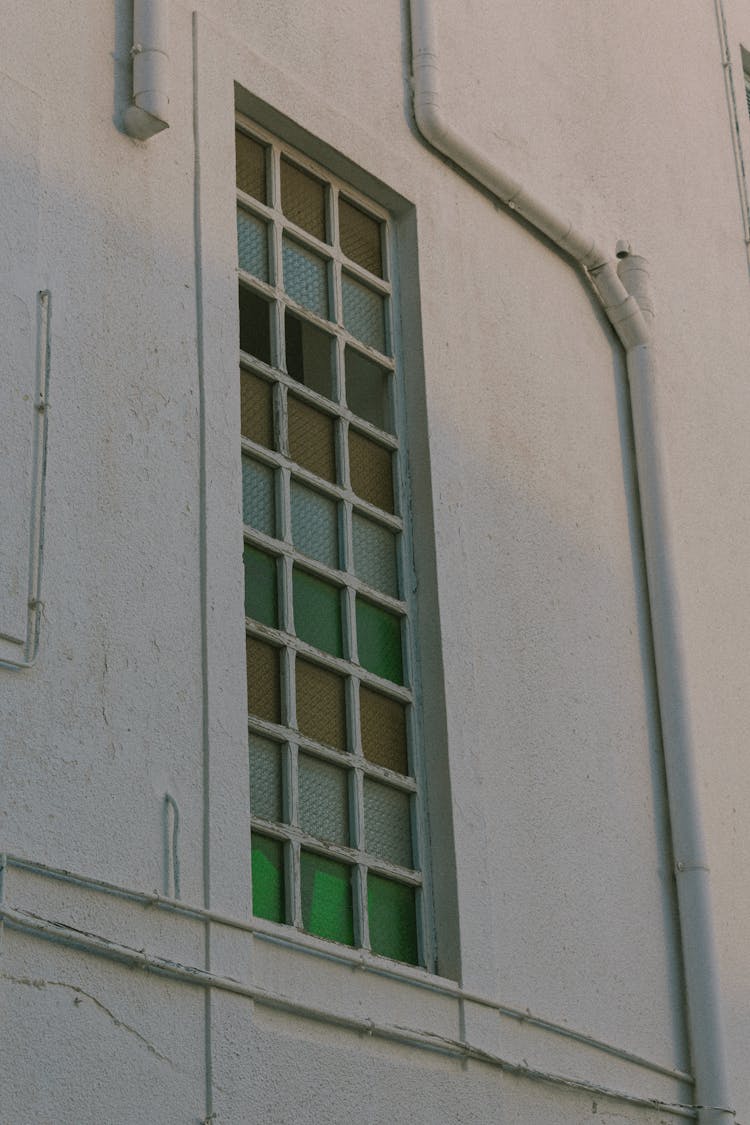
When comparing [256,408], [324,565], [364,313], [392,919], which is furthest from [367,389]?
[392,919]

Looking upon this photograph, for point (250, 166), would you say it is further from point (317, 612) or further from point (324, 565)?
point (317, 612)

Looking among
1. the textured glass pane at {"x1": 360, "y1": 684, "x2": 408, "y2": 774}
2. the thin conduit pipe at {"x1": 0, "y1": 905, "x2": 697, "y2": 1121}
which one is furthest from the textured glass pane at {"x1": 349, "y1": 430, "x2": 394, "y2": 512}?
the thin conduit pipe at {"x1": 0, "y1": 905, "x2": 697, "y2": 1121}

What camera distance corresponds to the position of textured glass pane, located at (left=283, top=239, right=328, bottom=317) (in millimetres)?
8383

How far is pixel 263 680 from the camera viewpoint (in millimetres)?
7500

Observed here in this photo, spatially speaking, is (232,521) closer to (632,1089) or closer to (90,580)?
(90,580)

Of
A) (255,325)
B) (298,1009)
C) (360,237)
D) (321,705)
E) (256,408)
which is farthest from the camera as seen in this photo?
(360,237)

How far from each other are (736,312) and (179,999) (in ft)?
20.1

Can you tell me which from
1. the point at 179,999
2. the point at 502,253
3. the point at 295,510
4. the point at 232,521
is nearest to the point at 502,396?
the point at 502,253

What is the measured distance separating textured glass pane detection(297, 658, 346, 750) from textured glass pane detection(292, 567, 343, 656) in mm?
107

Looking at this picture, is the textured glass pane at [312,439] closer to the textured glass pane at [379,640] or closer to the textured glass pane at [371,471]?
the textured glass pane at [371,471]

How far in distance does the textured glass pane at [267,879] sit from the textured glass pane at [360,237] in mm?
2754

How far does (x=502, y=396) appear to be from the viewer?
9070 millimetres

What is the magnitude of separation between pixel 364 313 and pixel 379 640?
149 cm

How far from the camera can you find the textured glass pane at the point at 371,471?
838cm
